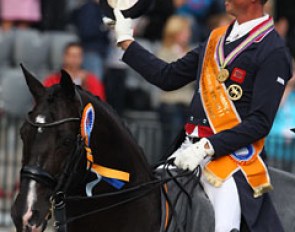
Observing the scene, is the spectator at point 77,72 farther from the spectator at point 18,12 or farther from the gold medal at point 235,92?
the gold medal at point 235,92

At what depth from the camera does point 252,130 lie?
5770mm

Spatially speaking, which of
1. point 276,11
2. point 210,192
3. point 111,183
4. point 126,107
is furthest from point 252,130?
point 276,11

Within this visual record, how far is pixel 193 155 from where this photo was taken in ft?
18.7

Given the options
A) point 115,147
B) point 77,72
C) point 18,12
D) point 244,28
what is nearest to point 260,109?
point 244,28

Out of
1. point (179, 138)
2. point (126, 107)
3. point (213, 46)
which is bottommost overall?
point (126, 107)

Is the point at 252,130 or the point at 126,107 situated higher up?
the point at 252,130

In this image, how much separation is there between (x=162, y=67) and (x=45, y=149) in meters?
1.37

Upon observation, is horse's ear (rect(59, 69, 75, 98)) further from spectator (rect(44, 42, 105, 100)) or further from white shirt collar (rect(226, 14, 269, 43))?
spectator (rect(44, 42, 105, 100))

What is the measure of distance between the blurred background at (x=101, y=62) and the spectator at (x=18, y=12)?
1 cm

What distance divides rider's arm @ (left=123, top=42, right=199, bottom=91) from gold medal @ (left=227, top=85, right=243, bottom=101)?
50 cm

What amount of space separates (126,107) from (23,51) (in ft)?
5.03

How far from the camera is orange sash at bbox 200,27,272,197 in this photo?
5910 millimetres

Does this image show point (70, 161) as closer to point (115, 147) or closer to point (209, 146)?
point (115, 147)

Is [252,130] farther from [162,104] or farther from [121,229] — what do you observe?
[162,104]
